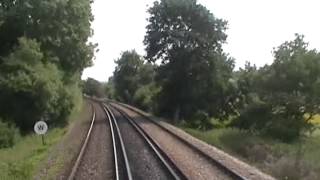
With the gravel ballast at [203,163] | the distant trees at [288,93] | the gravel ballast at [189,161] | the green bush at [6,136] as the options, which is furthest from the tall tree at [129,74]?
the gravel ballast at [203,163]

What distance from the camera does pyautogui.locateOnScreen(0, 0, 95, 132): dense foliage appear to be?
146 feet

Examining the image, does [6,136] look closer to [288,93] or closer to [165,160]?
[165,160]

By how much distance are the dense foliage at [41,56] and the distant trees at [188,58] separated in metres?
8.51

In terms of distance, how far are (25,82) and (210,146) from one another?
16700 mm

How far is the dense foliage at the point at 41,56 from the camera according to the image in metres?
44.4

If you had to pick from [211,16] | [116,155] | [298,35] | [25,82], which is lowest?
[116,155]

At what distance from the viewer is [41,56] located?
4756cm

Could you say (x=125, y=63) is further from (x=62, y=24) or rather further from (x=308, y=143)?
(x=308, y=143)

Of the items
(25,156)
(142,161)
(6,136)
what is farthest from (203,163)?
(6,136)

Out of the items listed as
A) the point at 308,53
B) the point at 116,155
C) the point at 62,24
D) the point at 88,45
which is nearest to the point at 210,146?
the point at 116,155

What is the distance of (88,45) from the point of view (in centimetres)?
6075

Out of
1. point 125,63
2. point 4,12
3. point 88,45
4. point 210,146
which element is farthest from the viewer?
point 125,63

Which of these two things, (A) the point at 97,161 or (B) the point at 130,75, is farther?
(B) the point at 130,75

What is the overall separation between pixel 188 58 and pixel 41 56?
871 inches
